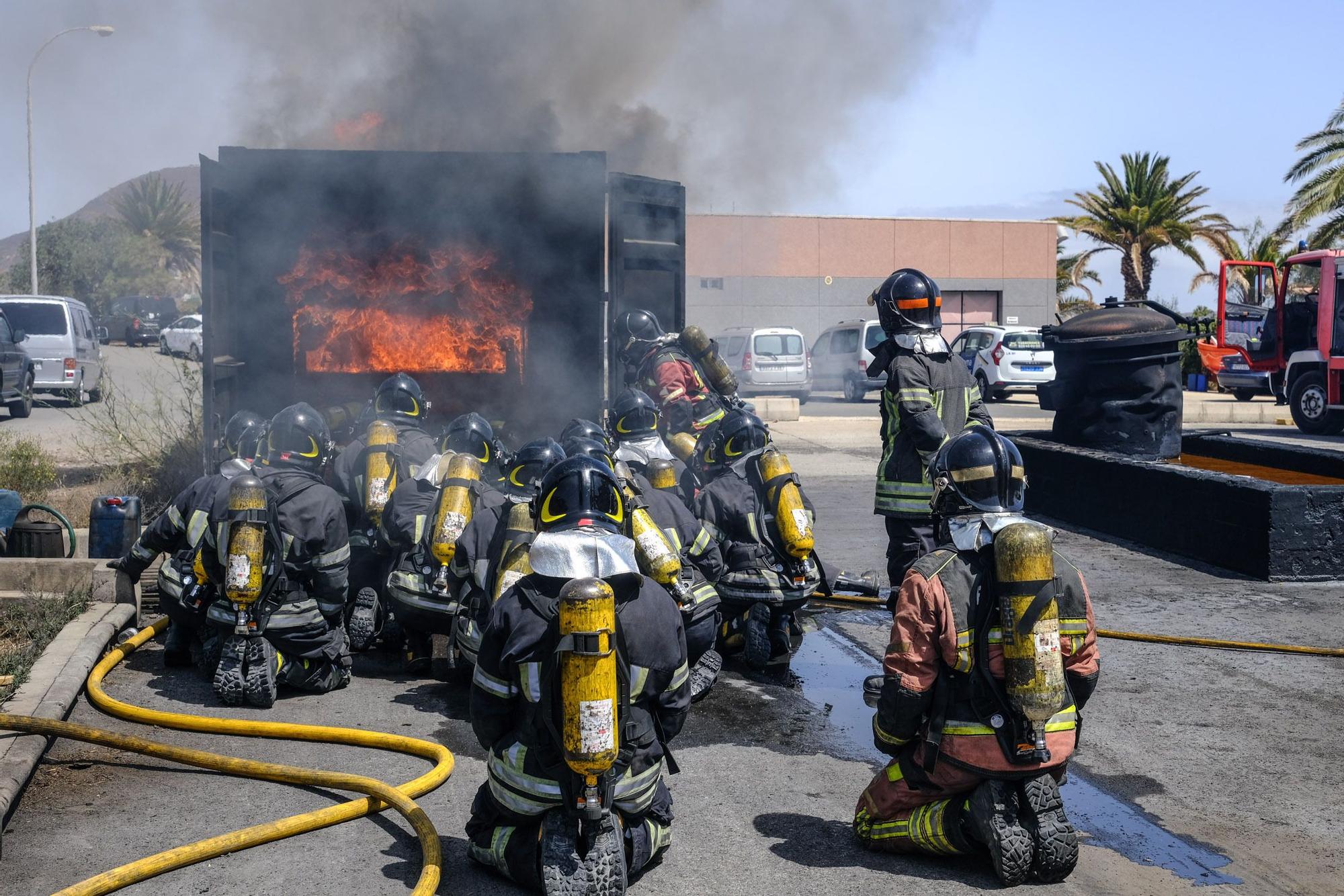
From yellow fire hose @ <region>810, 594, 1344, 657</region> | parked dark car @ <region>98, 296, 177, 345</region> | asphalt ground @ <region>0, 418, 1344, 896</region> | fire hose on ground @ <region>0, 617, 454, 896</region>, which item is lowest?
asphalt ground @ <region>0, 418, 1344, 896</region>

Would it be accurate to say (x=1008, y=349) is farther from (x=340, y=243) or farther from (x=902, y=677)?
(x=902, y=677)

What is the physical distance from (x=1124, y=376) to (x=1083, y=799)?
657cm

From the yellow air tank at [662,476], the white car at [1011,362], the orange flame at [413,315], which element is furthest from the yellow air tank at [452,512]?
the white car at [1011,362]

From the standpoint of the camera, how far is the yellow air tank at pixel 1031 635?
3.85m

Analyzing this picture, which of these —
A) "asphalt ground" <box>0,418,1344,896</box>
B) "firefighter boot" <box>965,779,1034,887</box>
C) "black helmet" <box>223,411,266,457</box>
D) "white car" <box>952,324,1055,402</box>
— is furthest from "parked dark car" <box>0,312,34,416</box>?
"firefighter boot" <box>965,779,1034,887</box>

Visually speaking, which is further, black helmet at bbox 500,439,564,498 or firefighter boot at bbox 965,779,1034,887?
black helmet at bbox 500,439,564,498

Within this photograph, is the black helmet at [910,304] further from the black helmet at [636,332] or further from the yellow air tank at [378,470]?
the black helmet at [636,332]

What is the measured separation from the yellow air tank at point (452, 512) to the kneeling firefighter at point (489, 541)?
0.12 m

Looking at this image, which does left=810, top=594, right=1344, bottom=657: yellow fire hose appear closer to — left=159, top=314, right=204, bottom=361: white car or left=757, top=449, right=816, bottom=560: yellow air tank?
left=757, top=449, right=816, bottom=560: yellow air tank

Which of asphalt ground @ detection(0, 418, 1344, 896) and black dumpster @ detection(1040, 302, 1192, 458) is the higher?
black dumpster @ detection(1040, 302, 1192, 458)

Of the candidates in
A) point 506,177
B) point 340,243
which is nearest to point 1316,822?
point 506,177

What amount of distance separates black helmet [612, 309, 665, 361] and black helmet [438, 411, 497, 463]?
348 cm

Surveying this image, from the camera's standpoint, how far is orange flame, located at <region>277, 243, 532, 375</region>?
11266 millimetres

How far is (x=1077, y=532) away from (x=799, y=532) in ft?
16.7
